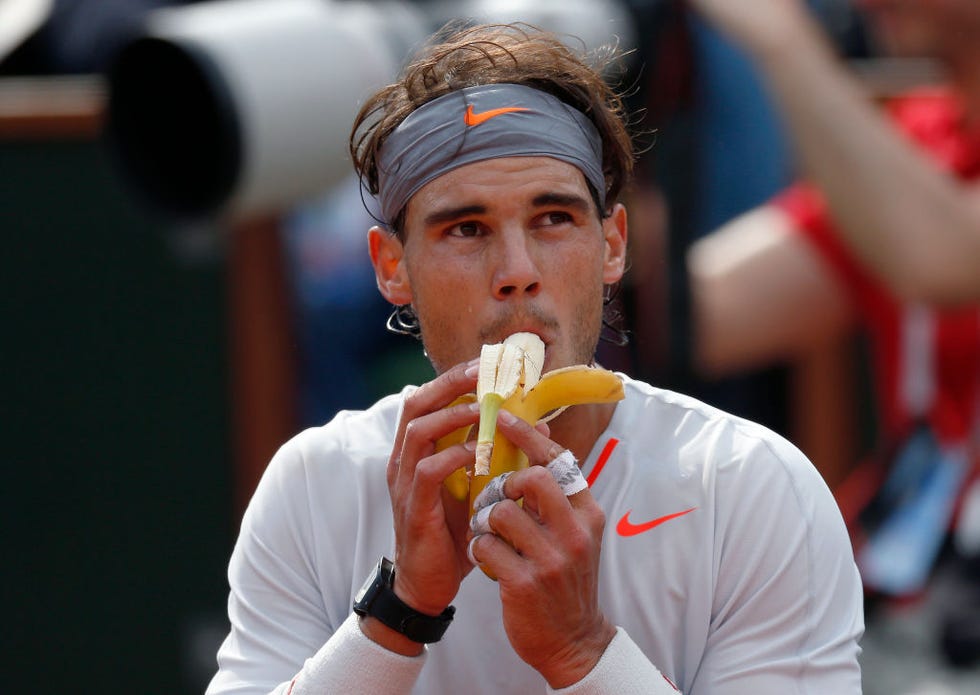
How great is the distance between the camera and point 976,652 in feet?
11.5

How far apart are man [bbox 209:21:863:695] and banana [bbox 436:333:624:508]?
0.12 feet

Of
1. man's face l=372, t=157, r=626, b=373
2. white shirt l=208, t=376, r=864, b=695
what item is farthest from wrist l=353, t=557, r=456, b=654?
man's face l=372, t=157, r=626, b=373

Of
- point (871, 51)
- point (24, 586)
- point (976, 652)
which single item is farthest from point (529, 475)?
point (871, 51)

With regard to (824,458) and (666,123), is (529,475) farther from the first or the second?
(824,458)

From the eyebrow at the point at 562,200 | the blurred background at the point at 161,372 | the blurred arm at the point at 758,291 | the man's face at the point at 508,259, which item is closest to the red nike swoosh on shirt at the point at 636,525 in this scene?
the man's face at the point at 508,259

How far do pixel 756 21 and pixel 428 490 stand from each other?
195cm

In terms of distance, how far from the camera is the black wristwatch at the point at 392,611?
2238 mm

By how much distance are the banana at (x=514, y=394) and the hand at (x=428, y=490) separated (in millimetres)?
30

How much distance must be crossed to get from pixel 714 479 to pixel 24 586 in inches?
119

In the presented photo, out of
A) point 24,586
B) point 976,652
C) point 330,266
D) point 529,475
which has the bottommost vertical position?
point 24,586

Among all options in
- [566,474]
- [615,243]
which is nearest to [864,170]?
[615,243]

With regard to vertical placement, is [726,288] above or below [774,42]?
below

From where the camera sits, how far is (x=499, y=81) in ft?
8.21

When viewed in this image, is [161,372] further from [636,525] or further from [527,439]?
[527,439]
